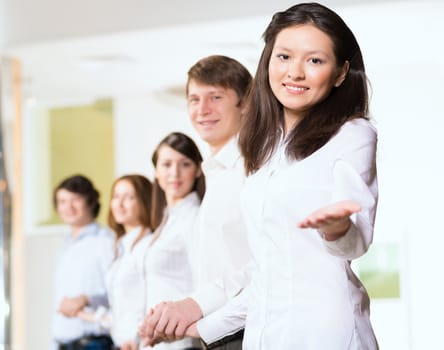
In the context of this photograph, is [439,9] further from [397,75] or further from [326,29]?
[326,29]

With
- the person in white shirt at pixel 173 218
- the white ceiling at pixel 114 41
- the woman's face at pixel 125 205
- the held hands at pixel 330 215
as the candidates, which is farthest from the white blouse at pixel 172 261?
the held hands at pixel 330 215

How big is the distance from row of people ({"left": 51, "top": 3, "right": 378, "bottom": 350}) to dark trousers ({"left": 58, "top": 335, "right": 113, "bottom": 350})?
0.34m

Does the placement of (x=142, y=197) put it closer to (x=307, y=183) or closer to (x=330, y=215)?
(x=307, y=183)

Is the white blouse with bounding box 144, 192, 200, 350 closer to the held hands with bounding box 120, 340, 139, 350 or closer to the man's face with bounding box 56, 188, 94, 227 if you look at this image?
the held hands with bounding box 120, 340, 139, 350

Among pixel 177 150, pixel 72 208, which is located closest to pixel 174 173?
pixel 177 150

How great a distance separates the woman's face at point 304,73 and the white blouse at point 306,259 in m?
0.08

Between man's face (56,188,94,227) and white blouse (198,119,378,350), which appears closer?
white blouse (198,119,378,350)

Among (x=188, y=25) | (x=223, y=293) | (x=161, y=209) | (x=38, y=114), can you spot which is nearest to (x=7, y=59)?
(x=38, y=114)

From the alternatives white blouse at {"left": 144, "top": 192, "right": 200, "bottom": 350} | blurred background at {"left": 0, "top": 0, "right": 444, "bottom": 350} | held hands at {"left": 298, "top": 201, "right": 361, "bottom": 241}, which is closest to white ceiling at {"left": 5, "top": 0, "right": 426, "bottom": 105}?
blurred background at {"left": 0, "top": 0, "right": 444, "bottom": 350}

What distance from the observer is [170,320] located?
4.96 feet

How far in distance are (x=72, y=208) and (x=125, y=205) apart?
0.64 feet

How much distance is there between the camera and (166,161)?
5.66ft

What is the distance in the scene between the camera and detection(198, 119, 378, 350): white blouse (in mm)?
1277

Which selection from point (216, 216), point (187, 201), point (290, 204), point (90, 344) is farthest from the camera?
point (90, 344)
